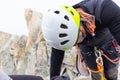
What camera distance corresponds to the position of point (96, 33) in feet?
12.9

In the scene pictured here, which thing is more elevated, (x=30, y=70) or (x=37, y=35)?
(x=37, y=35)

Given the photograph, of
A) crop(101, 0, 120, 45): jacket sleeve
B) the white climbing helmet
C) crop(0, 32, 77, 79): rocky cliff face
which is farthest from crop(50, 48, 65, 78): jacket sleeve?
crop(0, 32, 77, 79): rocky cliff face

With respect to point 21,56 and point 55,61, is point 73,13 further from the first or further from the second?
point 21,56

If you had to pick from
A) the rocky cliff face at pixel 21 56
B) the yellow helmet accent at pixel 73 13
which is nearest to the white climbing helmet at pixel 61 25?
the yellow helmet accent at pixel 73 13

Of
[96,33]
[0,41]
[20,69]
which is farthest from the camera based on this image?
[0,41]

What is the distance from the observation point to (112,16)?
10.5 ft

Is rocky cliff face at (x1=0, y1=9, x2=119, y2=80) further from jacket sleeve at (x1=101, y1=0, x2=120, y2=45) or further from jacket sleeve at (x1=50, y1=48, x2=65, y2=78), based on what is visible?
jacket sleeve at (x1=101, y1=0, x2=120, y2=45)

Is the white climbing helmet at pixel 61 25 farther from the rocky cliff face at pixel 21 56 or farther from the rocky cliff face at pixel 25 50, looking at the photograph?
the rocky cliff face at pixel 25 50

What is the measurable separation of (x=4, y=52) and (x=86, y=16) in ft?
74.8

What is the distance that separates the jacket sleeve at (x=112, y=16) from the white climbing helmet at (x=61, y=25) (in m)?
0.32

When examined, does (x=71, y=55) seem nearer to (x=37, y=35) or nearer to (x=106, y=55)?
(x=37, y=35)

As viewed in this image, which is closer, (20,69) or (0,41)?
(20,69)

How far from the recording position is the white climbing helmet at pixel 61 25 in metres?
3.29

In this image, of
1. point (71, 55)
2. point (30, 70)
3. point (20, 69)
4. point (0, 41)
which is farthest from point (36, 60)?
point (0, 41)
